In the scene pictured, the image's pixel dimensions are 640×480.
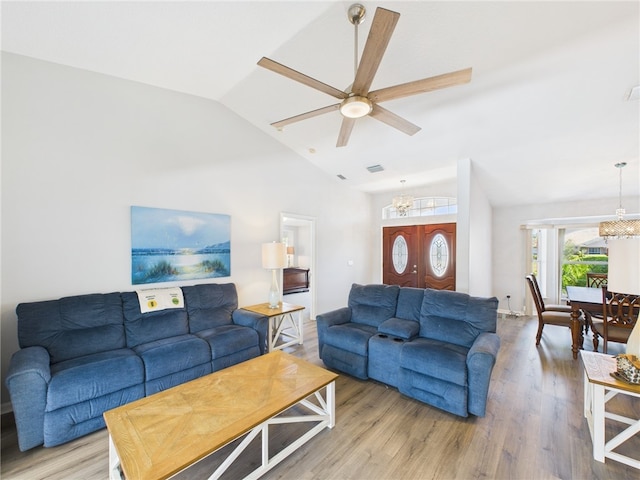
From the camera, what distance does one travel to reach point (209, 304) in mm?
3404

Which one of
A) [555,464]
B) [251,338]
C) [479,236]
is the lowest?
[555,464]

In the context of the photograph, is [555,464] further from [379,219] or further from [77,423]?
[379,219]

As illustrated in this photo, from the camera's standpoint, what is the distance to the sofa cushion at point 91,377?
1.97 metres

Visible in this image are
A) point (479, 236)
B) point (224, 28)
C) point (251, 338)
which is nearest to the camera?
point (224, 28)

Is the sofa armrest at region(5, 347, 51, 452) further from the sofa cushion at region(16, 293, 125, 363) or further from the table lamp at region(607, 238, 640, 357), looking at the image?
the table lamp at region(607, 238, 640, 357)

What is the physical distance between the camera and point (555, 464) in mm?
1794

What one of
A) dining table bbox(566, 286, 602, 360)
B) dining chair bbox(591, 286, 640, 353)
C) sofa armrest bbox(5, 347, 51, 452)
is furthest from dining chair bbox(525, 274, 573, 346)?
sofa armrest bbox(5, 347, 51, 452)

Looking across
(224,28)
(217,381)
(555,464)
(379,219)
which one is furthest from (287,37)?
(379,219)

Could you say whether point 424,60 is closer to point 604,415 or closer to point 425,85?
point 425,85

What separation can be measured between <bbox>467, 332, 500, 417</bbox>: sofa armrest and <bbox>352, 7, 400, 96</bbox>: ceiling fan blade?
7.34ft

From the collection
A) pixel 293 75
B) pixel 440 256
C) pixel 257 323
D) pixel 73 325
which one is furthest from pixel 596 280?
pixel 73 325

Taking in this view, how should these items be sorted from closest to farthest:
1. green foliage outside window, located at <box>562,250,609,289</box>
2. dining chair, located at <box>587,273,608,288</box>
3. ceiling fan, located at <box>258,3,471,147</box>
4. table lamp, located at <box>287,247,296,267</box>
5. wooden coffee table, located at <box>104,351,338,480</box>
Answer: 1. wooden coffee table, located at <box>104,351,338,480</box>
2. ceiling fan, located at <box>258,3,471,147</box>
3. dining chair, located at <box>587,273,608,288</box>
4. green foliage outside window, located at <box>562,250,609,289</box>
5. table lamp, located at <box>287,247,296,267</box>

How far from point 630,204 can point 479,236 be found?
2.71 metres

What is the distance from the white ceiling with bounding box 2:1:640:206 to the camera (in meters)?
2.09
